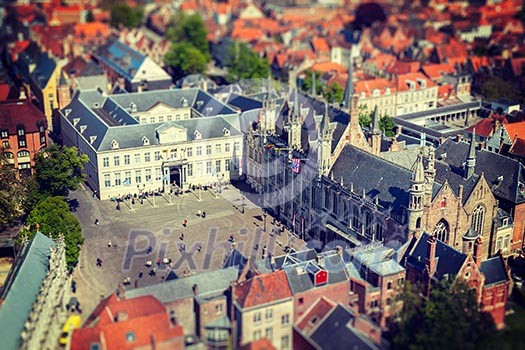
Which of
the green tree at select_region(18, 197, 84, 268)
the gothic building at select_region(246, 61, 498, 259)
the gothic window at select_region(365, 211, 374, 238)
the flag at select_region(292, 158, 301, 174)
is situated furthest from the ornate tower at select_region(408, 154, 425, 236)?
the green tree at select_region(18, 197, 84, 268)

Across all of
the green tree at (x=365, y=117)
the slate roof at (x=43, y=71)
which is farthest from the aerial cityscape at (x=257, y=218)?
the green tree at (x=365, y=117)

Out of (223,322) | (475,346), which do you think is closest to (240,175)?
(223,322)

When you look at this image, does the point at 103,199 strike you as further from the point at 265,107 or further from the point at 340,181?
the point at 340,181

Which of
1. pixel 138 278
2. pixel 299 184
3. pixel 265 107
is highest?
pixel 265 107

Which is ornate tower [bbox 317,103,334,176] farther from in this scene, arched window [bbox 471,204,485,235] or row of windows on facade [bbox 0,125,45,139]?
row of windows on facade [bbox 0,125,45,139]

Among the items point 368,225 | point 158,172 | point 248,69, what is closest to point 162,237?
point 158,172

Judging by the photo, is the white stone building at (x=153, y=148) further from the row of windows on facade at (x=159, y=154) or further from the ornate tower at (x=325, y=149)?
the ornate tower at (x=325, y=149)

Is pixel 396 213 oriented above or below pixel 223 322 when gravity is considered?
above
